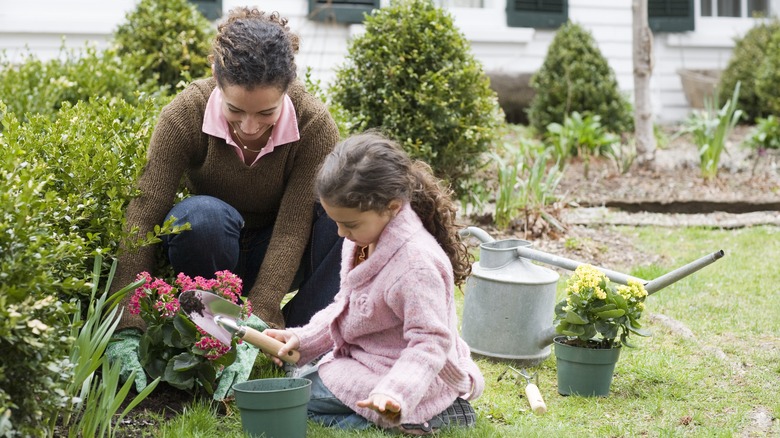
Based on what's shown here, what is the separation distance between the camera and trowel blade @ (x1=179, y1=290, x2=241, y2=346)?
8.06 feet

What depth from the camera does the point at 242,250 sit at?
128 inches

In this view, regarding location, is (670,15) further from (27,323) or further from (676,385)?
(27,323)

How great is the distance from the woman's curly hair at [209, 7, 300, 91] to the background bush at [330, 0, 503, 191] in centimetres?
216

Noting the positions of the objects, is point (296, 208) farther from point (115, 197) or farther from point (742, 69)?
point (742, 69)

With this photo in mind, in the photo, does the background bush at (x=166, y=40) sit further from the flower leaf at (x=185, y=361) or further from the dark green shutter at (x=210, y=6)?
the flower leaf at (x=185, y=361)

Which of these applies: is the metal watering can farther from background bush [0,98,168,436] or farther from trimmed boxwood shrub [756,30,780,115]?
trimmed boxwood shrub [756,30,780,115]

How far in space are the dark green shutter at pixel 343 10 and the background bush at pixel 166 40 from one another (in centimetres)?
264

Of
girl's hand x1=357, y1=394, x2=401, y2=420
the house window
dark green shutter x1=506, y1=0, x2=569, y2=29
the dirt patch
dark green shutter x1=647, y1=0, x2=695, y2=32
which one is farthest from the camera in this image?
the house window

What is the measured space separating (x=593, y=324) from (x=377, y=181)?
96 centimetres

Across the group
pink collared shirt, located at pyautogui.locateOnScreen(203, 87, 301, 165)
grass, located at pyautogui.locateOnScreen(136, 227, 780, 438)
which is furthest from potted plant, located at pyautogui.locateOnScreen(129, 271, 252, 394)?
pink collared shirt, located at pyautogui.locateOnScreen(203, 87, 301, 165)

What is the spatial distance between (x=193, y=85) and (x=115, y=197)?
0.54 metres

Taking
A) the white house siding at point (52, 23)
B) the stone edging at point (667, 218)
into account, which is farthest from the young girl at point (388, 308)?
the white house siding at point (52, 23)

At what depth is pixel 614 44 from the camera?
1038cm

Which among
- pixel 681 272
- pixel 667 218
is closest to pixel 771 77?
pixel 667 218
